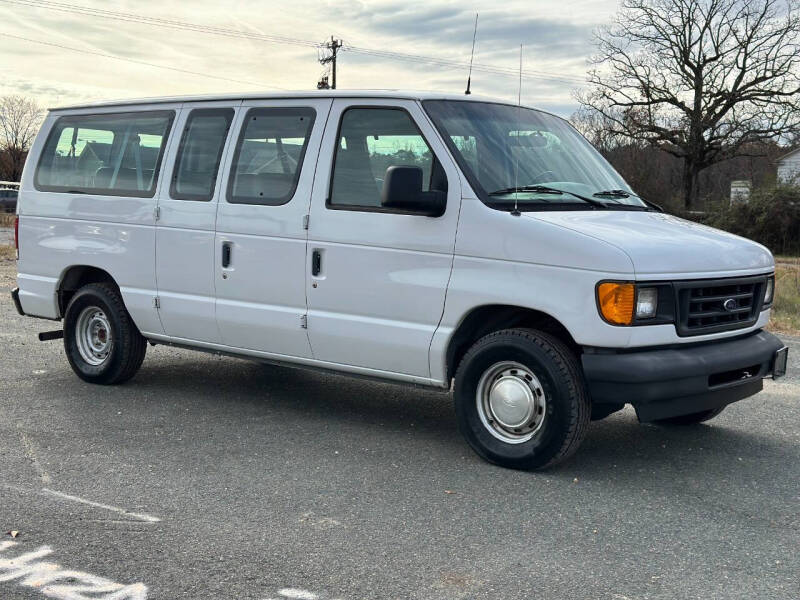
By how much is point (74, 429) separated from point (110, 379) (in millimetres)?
1320

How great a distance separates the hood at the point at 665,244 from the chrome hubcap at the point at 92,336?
3.89 metres

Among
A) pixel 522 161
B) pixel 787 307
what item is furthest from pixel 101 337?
pixel 787 307

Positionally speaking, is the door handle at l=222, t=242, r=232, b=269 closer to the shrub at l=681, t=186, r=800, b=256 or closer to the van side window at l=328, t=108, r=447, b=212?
the van side window at l=328, t=108, r=447, b=212

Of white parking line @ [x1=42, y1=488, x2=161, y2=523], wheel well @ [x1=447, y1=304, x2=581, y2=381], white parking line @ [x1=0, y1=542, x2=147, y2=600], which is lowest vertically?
white parking line @ [x1=0, y1=542, x2=147, y2=600]

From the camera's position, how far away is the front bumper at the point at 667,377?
16.7 feet

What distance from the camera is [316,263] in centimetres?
621

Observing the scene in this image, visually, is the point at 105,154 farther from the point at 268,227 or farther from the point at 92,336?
the point at 268,227

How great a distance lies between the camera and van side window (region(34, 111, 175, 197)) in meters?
7.29

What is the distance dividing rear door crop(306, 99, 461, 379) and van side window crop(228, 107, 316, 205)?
0.74ft

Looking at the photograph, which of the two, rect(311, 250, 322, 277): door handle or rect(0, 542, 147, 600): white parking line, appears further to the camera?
rect(311, 250, 322, 277): door handle

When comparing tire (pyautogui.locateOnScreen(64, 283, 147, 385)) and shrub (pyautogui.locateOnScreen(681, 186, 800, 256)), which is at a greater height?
shrub (pyautogui.locateOnScreen(681, 186, 800, 256))

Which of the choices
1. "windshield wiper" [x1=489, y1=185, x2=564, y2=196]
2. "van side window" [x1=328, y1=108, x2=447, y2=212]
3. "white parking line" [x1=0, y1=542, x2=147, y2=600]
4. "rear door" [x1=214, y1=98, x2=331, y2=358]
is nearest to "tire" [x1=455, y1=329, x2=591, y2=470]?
"windshield wiper" [x1=489, y1=185, x2=564, y2=196]

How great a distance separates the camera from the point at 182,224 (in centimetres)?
692

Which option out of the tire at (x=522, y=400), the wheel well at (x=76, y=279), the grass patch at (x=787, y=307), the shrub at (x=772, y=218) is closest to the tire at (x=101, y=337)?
the wheel well at (x=76, y=279)
